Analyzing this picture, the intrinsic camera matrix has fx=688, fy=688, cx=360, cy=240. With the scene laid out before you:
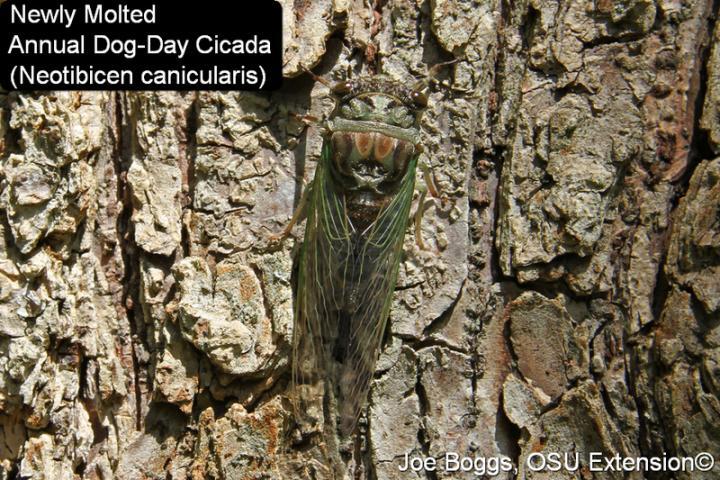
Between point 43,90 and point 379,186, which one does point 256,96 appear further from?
point 43,90

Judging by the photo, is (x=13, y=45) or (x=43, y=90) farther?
(x=13, y=45)

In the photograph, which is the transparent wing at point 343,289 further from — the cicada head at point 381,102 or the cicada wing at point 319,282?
the cicada head at point 381,102

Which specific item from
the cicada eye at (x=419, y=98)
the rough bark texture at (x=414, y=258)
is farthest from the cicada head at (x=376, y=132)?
the rough bark texture at (x=414, y=258)

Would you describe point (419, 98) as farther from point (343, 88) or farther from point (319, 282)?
point (319, 282)

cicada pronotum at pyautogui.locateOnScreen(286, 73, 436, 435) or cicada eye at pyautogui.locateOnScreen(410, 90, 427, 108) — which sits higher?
cicada eye at pyautogui.locateOnScreen(410, 90, 427, 108)

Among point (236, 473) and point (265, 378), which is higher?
point (265, 378)

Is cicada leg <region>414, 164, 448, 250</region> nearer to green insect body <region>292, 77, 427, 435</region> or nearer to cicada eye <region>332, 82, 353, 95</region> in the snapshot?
green insect body <region>292, 77, 427, 435</region>

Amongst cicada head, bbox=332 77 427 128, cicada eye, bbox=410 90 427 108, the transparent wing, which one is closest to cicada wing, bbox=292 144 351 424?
the transparent wing

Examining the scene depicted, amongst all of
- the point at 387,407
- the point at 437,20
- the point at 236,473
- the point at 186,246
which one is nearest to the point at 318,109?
the point at 437,20
